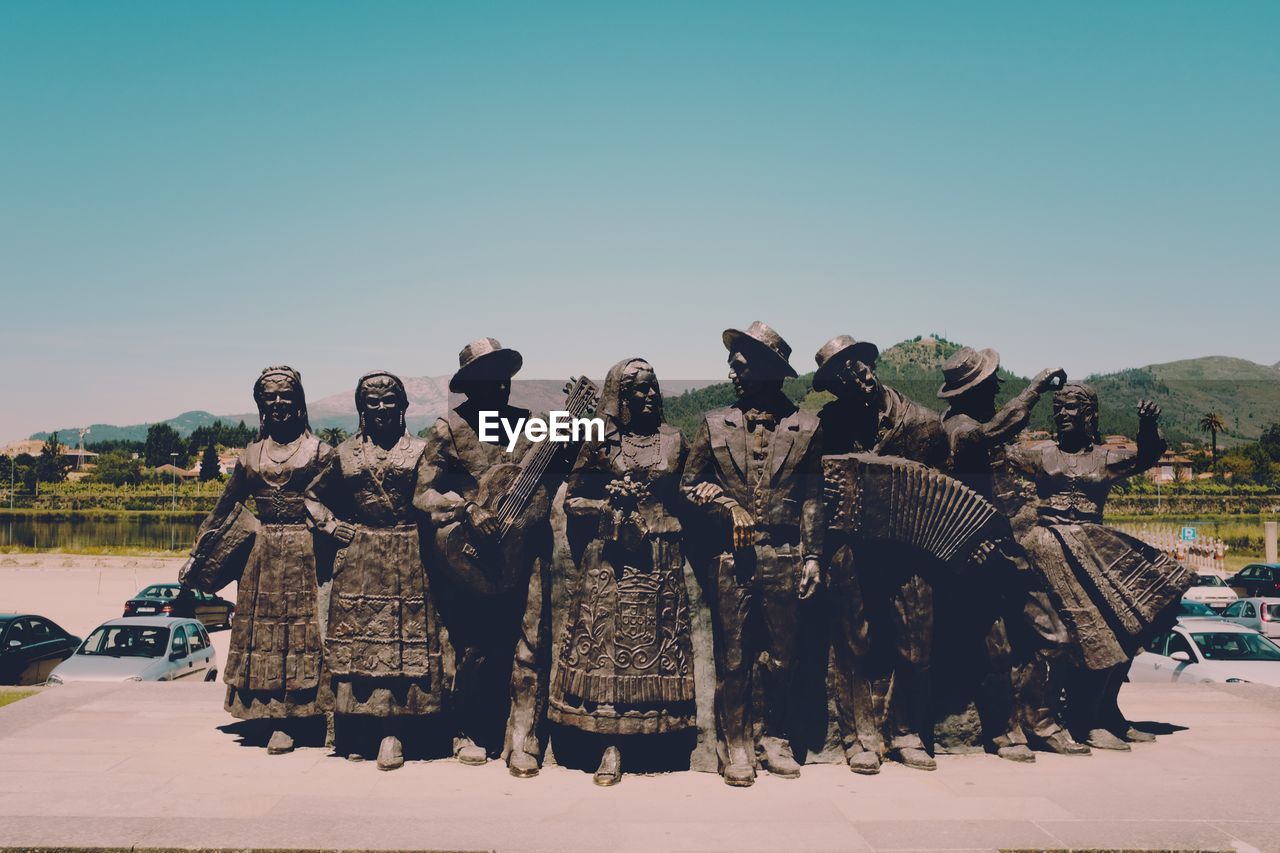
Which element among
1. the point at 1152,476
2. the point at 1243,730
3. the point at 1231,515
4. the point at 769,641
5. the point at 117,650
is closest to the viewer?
the point at 769,641

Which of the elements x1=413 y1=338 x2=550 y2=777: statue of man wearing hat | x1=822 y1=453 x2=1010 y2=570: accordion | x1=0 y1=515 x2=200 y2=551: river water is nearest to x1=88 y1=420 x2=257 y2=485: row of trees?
x1=0 y1=515 x2=200 y2=551: river water

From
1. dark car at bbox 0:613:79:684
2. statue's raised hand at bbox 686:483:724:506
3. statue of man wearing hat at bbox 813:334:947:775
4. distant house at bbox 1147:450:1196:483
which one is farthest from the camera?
distant house at bbox 1147:450:1196:483

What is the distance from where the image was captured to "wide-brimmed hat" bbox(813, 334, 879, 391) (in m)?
7.62

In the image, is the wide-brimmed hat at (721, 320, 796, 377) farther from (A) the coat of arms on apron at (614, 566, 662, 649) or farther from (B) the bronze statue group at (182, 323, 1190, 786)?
(A) the coat of arms on apron at (614, 566, 662, 649)

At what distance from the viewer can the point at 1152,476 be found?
5700 centimetres

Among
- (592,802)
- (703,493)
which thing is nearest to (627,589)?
(703,493)

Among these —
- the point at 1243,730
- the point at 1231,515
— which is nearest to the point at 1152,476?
the point at 1231,515

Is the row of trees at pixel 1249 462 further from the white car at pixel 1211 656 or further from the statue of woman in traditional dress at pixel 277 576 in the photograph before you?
the statue of woman in traditional dress at pixel 277 576

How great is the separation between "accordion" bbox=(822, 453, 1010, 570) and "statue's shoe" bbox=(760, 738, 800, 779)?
1.61 meters

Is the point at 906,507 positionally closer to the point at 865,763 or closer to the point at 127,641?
the point at 865,763

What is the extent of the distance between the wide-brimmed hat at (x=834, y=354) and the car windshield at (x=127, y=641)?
8425 mm

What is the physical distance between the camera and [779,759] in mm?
7289

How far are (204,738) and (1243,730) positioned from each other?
8.82m

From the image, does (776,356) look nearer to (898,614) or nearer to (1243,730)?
(898,614)
